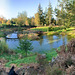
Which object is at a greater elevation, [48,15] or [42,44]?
[48,15]

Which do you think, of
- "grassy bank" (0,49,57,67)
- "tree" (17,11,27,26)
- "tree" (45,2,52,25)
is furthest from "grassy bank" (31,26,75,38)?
"grassy bank" (0,49,57,67)

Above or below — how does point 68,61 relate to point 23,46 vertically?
above

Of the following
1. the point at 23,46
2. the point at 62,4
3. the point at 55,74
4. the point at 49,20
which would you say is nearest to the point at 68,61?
the point at 55,74

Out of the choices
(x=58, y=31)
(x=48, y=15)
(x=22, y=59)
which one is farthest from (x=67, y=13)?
(x=48, y=15)

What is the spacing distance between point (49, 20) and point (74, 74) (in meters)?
42.1

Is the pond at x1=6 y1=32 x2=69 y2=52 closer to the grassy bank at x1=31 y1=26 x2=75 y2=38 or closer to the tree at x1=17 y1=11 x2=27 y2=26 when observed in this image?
the grassy bank at x1=31 y1=26 x2=75 y2=38

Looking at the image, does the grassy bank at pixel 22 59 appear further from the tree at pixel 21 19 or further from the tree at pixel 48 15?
the tree at pixel 48 15

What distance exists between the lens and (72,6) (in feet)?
37.4

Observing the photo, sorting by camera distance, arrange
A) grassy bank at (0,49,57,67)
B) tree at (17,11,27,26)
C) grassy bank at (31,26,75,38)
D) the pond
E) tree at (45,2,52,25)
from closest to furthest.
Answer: grassy bank at (0,49,57,67)
the pond
grassy bank at (31,26,75,38)
tree at (17,11,27,26)
tree at (45,2,52,25)

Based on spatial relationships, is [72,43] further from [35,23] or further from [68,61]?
[35,23]

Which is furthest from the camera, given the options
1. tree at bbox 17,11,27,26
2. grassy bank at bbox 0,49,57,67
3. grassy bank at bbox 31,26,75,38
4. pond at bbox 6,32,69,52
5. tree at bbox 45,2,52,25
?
tree at bbox 45,2,52,25

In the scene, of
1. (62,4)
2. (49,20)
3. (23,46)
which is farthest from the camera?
(49,20)

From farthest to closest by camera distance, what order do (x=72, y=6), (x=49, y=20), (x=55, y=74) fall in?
(x=49, y=20)
(x=72, y=6)
(x=55, y=74)

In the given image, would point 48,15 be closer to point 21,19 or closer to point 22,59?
point 21,19
